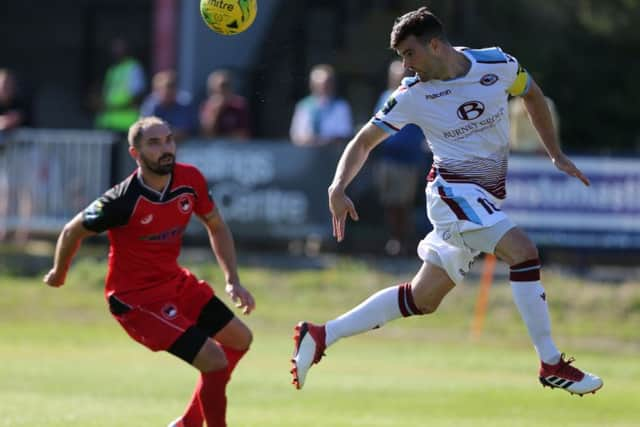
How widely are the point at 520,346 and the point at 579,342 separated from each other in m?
0.77

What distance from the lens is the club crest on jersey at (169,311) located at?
10.1 m

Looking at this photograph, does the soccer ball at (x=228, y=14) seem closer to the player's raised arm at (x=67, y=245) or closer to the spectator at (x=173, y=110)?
the player's raised arm at (x=67, y=245)

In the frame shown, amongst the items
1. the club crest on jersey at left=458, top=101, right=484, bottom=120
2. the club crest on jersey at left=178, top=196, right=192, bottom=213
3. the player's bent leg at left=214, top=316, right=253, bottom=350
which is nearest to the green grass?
the player's bent leg at left=214, top=316, right=253, bottom=350

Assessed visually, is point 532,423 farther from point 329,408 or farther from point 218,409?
point 218,409

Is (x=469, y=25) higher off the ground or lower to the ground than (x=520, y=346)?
higher

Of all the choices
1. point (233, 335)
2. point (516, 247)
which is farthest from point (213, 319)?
point (516, 247)

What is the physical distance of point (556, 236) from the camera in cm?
1923

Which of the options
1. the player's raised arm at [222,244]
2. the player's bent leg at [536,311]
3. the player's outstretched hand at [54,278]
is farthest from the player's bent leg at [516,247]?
the player's outstretched hand at [54,278]

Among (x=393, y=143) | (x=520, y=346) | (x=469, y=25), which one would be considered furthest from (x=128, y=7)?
(x=520, y=346)

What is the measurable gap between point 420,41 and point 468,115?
0.58 m

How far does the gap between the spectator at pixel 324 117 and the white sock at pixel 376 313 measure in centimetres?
998

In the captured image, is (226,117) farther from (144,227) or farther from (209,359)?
(209,359)

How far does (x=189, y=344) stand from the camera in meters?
9.95

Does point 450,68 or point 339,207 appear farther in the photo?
point 450,68
